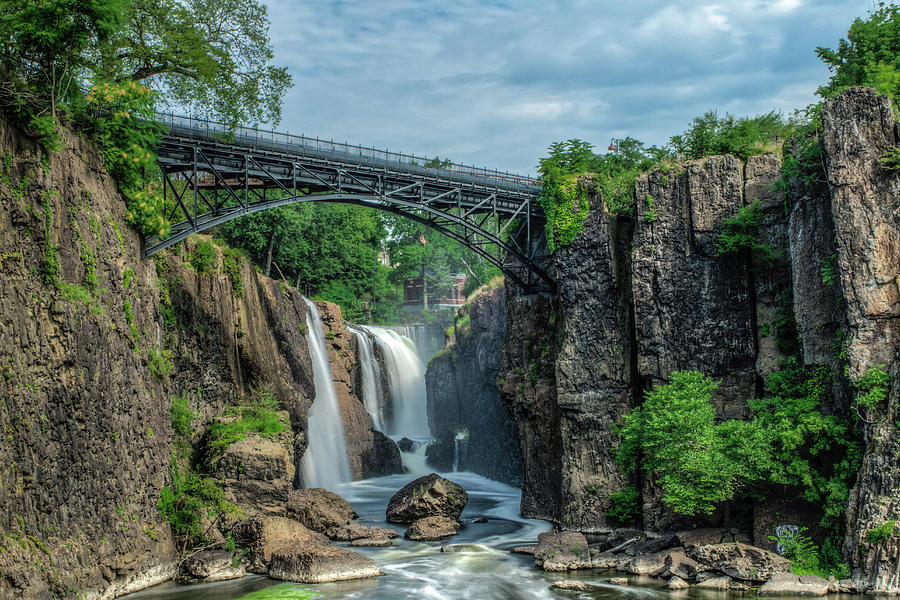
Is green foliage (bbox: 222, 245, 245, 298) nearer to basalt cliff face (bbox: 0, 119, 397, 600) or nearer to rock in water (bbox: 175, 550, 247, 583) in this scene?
basalt cliff face (bbox: 0, 119, 397, 600)

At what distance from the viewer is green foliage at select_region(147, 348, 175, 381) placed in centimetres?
1990

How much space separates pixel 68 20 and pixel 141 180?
16.0 feet

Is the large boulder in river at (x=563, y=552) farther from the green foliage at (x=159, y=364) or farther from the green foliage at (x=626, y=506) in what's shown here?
the green foliage at (x=159, y=364)

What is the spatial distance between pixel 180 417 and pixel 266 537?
440 cm

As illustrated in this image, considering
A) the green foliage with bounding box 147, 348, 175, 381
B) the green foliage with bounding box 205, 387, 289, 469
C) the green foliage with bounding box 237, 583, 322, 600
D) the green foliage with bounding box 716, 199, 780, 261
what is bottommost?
the green foliage with bounding box 237, 583, 322, 600

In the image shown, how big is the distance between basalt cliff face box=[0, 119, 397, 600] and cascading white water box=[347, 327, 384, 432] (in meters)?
16.6

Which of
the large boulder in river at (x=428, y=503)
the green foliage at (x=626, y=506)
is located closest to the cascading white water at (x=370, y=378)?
the large boulder in river at (x=428, y=503)

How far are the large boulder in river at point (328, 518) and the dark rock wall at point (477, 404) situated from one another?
11694 millimetres

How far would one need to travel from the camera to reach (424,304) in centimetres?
6612

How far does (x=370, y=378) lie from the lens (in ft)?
135

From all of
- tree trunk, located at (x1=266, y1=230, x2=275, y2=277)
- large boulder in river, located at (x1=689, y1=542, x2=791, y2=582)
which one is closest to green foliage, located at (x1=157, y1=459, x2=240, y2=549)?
Result: large boulder in river, located at (x1=689, y1=542, x2=791, y2=582)

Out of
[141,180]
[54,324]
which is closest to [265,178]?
[141,180]

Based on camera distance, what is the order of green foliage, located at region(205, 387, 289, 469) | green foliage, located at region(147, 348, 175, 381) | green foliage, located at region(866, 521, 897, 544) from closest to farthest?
green foliage, located at region(866, 521, 897, 544), green foliage, located at region(147, 348, 175, 381), green foliage, located at region(205, 387, 289, 469)

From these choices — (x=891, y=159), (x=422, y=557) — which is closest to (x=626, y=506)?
(x=422, y=557)
